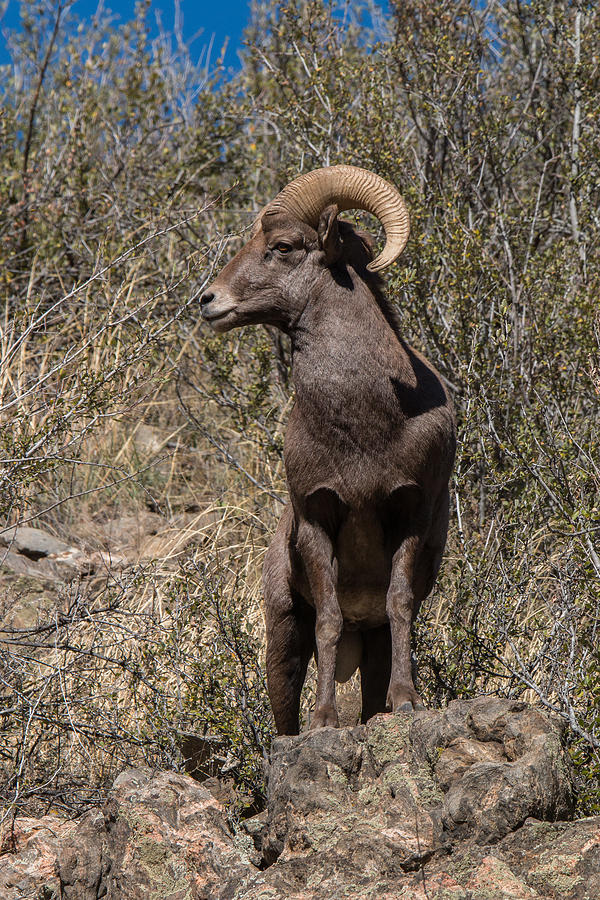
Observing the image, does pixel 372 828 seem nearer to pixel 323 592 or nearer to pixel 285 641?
pixel 323 592

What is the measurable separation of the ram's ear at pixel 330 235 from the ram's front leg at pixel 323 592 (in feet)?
3.94

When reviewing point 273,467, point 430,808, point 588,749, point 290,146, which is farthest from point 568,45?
point 430,808

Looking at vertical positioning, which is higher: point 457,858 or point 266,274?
point 266,274

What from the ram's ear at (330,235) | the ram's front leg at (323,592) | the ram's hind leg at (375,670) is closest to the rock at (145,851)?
the ram's front leg at (323,592)

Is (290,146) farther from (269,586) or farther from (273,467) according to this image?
(269,586)

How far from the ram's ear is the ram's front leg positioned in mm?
1200

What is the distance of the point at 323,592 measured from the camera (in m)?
4.70

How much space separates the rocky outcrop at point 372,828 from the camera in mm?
3541

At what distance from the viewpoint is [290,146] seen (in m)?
11.0

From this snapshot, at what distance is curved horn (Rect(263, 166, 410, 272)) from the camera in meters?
4.85

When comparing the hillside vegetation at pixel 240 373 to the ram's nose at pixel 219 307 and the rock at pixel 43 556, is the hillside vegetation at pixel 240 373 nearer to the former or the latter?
the rock at pixel 43 556

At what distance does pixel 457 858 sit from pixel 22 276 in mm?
9699

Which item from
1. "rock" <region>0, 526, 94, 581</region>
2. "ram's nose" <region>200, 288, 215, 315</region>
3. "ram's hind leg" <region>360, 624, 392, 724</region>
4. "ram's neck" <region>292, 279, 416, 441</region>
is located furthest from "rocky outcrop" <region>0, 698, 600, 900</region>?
"rock" <region>0, 526, 94, 581</region>

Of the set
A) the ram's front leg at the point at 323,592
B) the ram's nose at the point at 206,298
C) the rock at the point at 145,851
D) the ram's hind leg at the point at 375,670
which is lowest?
the rock at the point at 145,851
